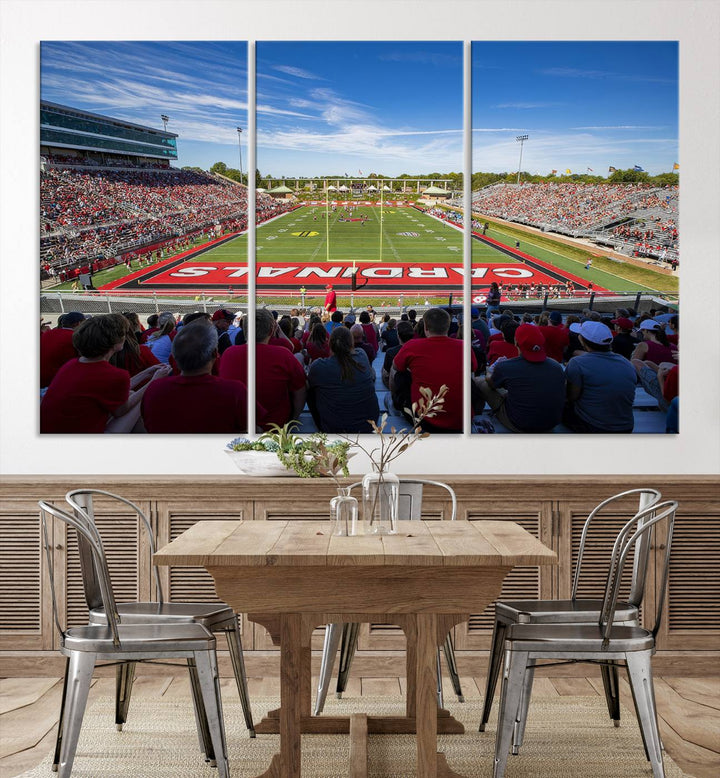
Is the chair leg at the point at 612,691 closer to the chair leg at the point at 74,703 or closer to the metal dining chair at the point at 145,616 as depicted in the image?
the metal dining chair at the point at 145,616

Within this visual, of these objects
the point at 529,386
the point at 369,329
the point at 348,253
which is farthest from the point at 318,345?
the point at 529,386

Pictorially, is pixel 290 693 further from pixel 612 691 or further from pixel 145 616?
pixel 612 691

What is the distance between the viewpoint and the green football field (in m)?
4.52

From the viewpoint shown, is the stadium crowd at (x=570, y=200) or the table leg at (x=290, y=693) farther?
the stadium crowd at (x=570, y=200)

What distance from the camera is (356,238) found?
4598 millimetres

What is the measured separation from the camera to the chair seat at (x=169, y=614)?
118 inches

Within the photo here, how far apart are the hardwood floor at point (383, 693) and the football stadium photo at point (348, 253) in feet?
3.79

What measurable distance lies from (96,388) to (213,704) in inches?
82.4

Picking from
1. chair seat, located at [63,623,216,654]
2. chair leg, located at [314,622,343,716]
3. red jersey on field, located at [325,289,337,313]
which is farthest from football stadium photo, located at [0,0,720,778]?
chair seat, located at [63,623,216,654]

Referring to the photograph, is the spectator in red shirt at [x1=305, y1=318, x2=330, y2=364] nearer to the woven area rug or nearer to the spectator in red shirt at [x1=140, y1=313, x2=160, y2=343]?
the spectator in red shirt at [x1=140, y1=313, x2=160, y2=343]

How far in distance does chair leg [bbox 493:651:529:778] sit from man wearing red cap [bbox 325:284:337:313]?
6.95ft

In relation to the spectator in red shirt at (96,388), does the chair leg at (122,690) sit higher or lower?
lower

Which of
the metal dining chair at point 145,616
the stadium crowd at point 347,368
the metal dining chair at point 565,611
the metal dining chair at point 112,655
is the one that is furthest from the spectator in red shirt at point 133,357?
the metal dining chair at point 565,611

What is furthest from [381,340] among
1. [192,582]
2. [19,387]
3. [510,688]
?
[510,688]
